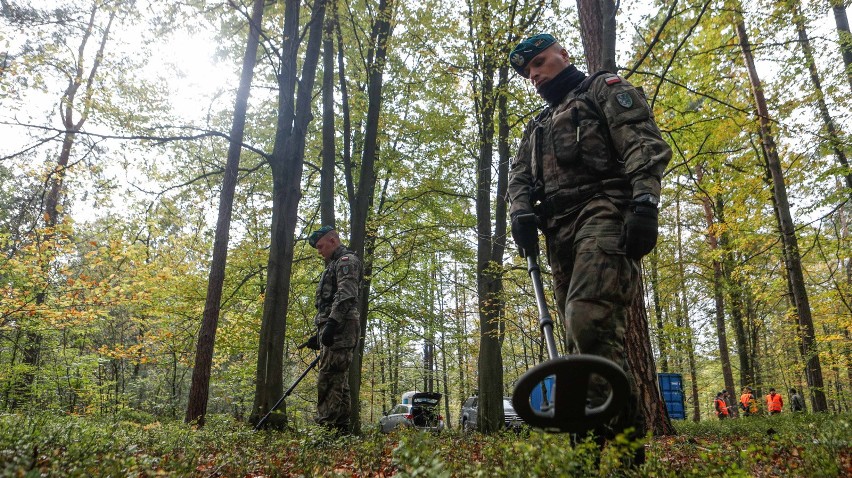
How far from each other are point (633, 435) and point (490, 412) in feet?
30.1

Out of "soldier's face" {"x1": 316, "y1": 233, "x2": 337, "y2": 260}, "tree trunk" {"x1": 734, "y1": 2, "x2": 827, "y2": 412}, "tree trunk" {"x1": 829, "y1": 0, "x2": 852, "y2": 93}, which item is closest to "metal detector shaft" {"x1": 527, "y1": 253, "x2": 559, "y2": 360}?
"soldier's face" {"x1": 316, "y1": 233, "x2": 337, "y2": 260}

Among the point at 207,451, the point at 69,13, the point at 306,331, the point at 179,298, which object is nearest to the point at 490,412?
the point at 306,331

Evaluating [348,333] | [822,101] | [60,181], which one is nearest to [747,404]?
[822,101]

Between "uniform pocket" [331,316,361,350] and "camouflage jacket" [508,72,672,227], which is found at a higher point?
"camouflage jacket" [508,72,672,227]

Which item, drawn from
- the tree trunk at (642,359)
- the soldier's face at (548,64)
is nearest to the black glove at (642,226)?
the soldier's face at (548,64)

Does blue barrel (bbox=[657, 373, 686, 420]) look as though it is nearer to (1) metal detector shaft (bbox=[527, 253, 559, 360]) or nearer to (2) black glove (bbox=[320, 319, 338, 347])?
(2) black glove (bbox=[320, 319, 338, 347])

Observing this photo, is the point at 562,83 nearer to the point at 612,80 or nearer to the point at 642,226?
the point at 612,80

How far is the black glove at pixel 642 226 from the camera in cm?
254

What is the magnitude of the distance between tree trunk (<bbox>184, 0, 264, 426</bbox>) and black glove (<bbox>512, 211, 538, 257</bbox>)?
724 cm

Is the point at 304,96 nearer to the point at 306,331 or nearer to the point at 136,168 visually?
the point at 136,168

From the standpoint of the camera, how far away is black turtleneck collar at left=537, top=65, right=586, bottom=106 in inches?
131

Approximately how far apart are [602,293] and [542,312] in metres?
0.37

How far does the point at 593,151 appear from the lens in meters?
2.98

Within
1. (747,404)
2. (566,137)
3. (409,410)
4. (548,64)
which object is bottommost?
(409,410)
